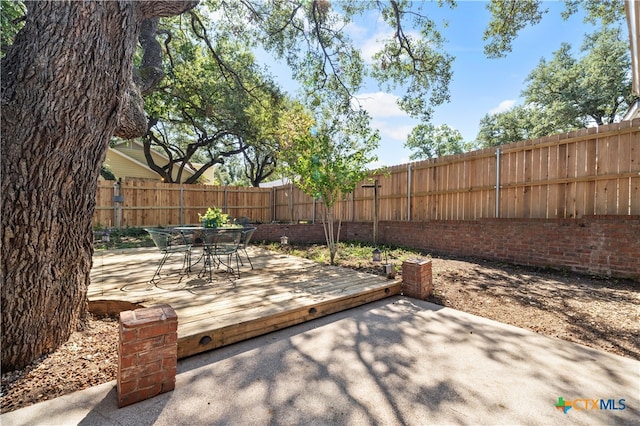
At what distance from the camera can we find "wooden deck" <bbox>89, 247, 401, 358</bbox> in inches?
103

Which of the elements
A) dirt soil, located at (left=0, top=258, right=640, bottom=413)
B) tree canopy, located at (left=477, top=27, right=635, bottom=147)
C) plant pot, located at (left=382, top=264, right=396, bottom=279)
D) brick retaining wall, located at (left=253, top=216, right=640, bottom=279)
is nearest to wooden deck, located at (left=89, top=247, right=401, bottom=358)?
plant pot, located at (left=382, top=264, right=396, bottom=279)

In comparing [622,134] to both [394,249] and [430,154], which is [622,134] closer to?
[394,249]

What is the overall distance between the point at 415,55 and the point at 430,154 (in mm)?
20416

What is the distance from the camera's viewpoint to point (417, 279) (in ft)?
13.1

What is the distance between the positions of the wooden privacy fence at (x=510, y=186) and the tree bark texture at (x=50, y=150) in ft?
17.8

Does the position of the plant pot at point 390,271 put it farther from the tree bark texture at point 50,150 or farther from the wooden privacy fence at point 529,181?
the tree bark texture at point 50,150

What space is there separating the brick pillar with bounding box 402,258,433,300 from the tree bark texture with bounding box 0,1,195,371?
12.3ft

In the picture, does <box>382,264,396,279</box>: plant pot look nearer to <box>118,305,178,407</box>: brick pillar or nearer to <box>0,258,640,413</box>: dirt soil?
<box>0,258,640,413</box>: dirt soil

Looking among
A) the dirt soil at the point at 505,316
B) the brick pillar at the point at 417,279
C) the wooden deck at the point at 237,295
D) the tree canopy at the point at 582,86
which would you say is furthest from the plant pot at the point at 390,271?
the tree canopy at the point at 582,86

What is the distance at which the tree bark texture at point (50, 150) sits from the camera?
1.96 metres

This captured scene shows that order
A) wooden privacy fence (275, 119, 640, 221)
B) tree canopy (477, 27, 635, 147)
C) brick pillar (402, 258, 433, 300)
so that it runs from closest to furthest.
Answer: brick pillar (402, 258, 433, 300) < wooden privacy fence (275, 119, 640, 221) < tree canopy (477, 27, 635, 147)

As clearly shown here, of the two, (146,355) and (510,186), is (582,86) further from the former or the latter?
(146,355)

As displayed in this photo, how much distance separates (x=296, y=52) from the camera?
307 inches

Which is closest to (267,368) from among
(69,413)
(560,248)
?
(69,413)
